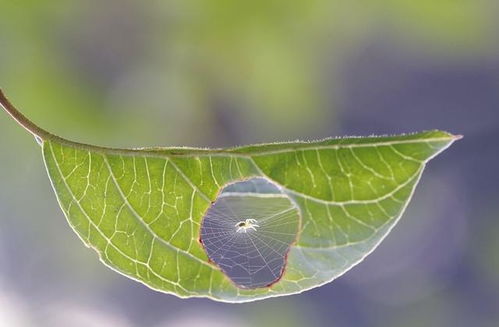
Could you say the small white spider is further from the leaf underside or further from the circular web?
the leaf underside

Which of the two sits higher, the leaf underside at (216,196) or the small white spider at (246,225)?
the small white spider at (246,225)

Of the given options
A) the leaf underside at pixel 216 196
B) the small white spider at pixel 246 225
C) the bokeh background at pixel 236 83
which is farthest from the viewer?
the bokeh background at pixel 236 83

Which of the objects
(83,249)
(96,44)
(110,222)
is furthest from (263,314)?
(110,222)

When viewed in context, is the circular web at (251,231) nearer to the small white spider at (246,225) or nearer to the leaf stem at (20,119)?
the small white spider at (246,225)

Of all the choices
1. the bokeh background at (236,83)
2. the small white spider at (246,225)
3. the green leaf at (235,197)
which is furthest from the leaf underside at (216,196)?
the bokeh background at (236,83)

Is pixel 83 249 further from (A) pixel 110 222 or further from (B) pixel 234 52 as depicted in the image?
(A) pixel 110 222

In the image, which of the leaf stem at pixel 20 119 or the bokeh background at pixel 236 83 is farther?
A: the bokeh background at pixel 236 83

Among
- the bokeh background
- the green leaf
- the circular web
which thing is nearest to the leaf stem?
the green leaf

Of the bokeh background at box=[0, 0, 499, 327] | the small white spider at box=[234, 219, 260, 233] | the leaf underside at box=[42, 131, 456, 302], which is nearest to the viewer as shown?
the leaf underside at box=[42, 131, 456, 302]

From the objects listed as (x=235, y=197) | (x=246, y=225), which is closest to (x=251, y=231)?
(x=246, y=225)

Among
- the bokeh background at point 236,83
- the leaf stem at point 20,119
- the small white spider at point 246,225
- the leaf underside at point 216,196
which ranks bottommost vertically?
the leaf underside at point 216,196
